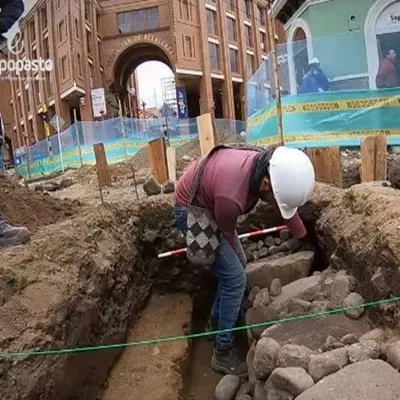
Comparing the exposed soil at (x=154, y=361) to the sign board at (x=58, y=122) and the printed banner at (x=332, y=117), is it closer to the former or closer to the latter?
the printed banner at (x=332, y=117)

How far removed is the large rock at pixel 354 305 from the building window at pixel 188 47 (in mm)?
27042

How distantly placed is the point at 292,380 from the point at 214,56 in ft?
98.8

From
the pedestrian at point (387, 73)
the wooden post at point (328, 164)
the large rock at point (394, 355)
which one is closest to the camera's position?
the large rock at point (394, 355)

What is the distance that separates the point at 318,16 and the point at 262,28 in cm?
2633

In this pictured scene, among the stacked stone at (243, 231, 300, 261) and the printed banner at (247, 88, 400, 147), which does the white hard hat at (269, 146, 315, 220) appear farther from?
the printed banner at (247, 88, 400, 147)

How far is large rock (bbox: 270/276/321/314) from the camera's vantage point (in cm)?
392

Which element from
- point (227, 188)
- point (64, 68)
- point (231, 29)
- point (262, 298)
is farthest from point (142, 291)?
point (231, 29)

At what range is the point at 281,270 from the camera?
473 centimetres

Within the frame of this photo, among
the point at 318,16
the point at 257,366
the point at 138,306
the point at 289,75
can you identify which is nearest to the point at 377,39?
the point at 289,75

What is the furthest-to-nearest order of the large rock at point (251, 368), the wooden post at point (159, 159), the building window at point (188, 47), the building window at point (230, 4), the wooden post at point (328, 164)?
the building window at point (230, 4) → the building window at point (188, 47) → the wooden post at point (159, 159) → the wooden post at point (328, 164) → the large rock at point (251, 368)

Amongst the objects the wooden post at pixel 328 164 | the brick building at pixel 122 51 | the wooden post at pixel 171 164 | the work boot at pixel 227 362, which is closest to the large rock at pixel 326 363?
the work boot at pixel 227 362

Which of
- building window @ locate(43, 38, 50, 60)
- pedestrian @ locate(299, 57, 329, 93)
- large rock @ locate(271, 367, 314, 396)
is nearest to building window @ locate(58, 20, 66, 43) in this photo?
building window @ locate(43, 38, 50, 60)

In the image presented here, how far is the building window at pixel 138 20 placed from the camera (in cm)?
2950

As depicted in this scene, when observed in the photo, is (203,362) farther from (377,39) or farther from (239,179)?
(377,39)
